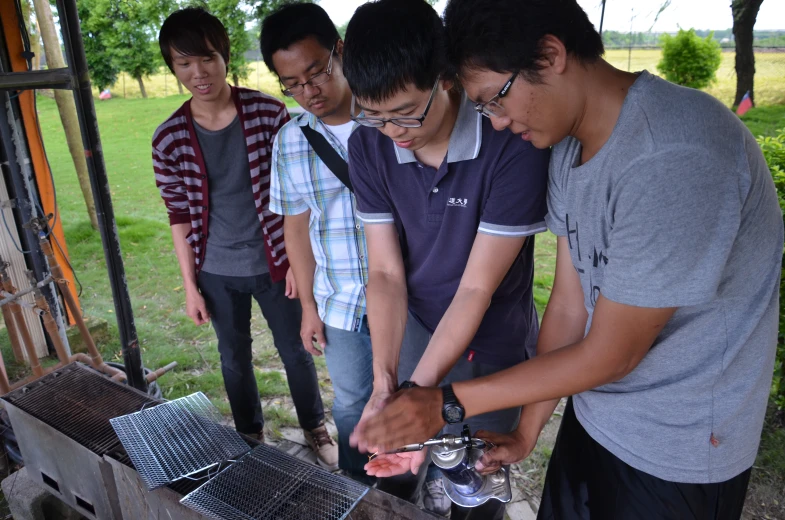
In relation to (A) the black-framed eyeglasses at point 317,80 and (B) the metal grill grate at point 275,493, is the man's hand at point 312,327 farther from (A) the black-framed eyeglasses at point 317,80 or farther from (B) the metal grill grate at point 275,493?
(A) the black-framed eyeglasses at point 317,80

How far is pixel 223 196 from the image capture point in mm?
2748

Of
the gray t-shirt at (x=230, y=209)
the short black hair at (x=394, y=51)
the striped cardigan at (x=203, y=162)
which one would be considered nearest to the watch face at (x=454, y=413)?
the short black hair at (x=394, y=51)

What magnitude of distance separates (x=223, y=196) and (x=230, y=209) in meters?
0.07

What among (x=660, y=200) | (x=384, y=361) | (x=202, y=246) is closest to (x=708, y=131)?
(x=660, y=200)

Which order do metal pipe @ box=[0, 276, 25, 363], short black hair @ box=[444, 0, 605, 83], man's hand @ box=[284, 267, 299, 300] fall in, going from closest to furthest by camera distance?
short black hair @ box=[444, 0, 605, 83]
man's hand @ box=[284, 267, 299, 300]
metal pipe @ box=[0, 276, 25, 363]

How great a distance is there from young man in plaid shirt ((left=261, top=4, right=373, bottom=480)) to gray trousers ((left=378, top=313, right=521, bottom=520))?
292 mm

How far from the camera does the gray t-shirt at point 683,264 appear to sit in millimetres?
1048

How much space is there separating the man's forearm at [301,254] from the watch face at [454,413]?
4.10ft

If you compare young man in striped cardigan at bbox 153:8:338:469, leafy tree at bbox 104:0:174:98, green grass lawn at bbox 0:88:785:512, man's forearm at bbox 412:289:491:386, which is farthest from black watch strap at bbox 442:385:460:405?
leafy tree at bbox 104:0:174:98

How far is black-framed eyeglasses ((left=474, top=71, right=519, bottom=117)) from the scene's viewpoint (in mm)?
1214

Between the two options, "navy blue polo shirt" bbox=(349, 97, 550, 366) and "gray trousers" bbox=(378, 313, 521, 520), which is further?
"gray trousers" bbox=(378, 313, 521, 520)

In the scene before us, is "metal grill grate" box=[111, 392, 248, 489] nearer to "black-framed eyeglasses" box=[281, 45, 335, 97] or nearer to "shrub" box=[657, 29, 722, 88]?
"black-framed eyeglasses" box=[281, 45, 335, 97]

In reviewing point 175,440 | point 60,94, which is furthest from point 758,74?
point 60,94

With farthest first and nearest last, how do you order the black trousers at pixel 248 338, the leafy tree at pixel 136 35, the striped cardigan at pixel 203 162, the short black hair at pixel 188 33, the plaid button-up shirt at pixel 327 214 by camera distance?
the leafy tree at pixel 136 35, the black trousers at pixel 248 338, the striped cardigan at pixel 203 162, the short black hair at pixel 188 33, the plaid button-up shirt at pixel 327 214
